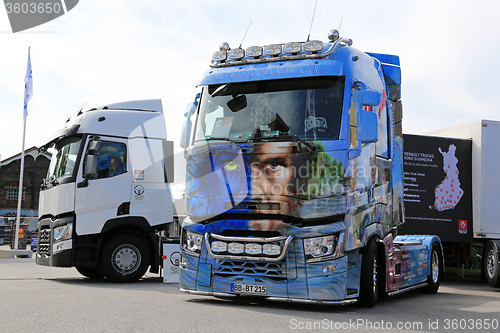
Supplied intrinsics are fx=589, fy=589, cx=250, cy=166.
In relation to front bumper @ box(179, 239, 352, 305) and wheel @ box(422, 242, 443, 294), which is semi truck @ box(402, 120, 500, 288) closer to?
wheel @ box(422, 242, 443, 294)

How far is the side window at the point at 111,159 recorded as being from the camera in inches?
482

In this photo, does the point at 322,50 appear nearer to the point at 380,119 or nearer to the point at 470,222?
the point at 380,119

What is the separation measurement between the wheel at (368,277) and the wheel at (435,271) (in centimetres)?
402

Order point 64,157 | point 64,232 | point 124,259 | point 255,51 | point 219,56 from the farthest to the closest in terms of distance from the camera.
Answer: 1. point 124,259
2. point 64,157
3. point 64,232
4. point 219,56
5. point 255,51

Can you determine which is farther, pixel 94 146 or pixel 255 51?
pixel 94 146

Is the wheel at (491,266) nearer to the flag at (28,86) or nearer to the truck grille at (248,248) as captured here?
the truck grille at (248,248)

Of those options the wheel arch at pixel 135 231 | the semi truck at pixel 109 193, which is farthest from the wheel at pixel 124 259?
the wheel arch at pixel 135 231

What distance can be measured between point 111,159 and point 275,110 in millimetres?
5476

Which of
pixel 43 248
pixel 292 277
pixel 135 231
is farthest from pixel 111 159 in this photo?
pixel 292 277

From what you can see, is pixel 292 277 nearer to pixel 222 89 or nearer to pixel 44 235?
pixel 222 89

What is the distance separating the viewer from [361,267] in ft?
27.0

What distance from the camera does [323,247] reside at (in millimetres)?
7539

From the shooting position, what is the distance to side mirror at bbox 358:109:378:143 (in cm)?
793

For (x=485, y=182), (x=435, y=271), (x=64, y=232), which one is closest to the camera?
(x=64, y=232)
